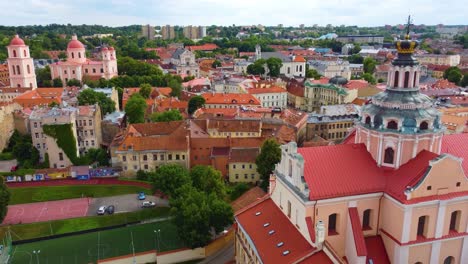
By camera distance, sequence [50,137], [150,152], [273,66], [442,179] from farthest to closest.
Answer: [273,66], [50,137], [150,152], [442,179]

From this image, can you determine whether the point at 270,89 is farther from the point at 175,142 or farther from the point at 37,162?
the point at 37,162

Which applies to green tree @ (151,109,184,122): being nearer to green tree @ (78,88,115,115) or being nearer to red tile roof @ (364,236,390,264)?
green tree @ (78,88,115,115)

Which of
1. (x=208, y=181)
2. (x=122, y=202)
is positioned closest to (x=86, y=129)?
(x=122, y=202)

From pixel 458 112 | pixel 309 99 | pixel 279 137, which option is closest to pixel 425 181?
pixel 279 137

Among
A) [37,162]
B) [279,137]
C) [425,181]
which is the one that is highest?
[425,181]

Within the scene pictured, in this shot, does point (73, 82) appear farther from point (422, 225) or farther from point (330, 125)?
point (422, 225)

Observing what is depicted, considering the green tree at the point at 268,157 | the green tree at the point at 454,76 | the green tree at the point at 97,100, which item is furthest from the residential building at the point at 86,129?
the green tree at the point at 454,76

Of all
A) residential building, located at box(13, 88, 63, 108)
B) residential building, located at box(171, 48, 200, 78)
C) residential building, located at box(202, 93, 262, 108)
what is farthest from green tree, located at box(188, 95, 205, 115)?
residential building, located at box(171, 48, 200, 78)
